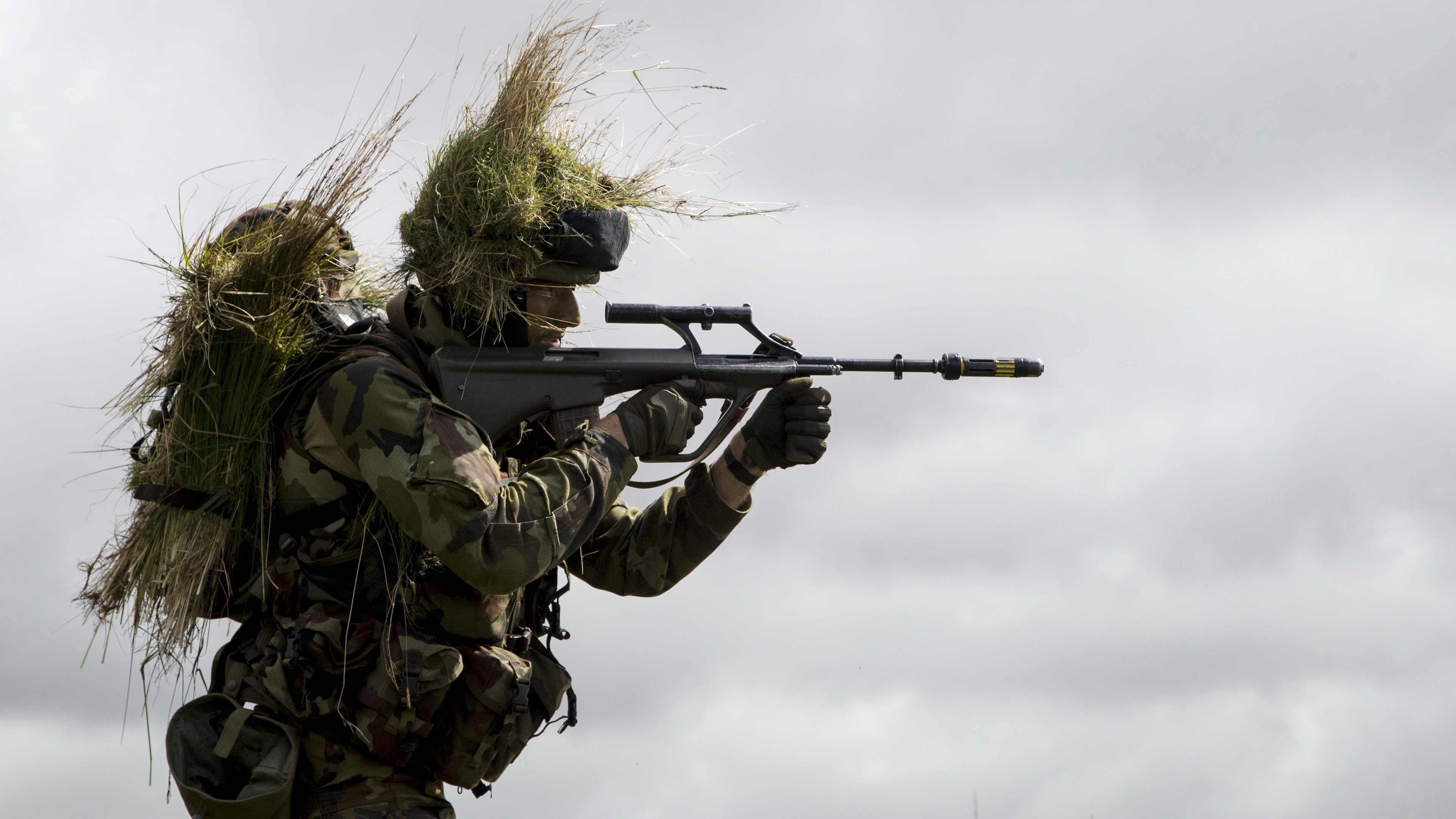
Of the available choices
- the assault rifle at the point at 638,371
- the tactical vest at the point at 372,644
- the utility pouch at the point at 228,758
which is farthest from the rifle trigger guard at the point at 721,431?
the utility pouch at the point at 228,758

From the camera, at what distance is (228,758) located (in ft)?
18.4

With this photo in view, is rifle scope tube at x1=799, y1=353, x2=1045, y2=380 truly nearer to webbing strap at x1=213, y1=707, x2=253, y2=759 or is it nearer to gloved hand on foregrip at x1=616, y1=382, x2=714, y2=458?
gloved hand on foregrip at x1=616, y1=382, x2=714, y2=458

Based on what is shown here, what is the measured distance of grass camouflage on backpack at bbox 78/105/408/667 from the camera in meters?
5.78

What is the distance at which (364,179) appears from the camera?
6188 mm

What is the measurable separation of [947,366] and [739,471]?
1.13m

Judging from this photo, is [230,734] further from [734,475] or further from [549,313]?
[734,475]

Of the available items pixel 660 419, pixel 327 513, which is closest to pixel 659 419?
pixel 660 419

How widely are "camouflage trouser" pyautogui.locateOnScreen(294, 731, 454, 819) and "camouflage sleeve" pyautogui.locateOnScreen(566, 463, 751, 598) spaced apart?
1.49 m

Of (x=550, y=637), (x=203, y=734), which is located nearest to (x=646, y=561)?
(x=550, y=637)

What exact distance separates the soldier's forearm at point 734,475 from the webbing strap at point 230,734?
246cm

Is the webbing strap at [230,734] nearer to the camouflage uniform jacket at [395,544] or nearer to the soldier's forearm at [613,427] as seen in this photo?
the camouflage uniform jacket at [395,544]

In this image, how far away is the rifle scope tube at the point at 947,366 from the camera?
21.7ft

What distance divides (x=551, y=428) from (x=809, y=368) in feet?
4.06

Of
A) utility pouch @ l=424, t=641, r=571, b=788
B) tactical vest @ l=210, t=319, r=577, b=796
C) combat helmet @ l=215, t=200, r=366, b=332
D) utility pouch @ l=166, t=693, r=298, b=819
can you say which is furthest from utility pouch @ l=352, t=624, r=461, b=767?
combat helmet @ l=215, t=200, r=366, b=332
